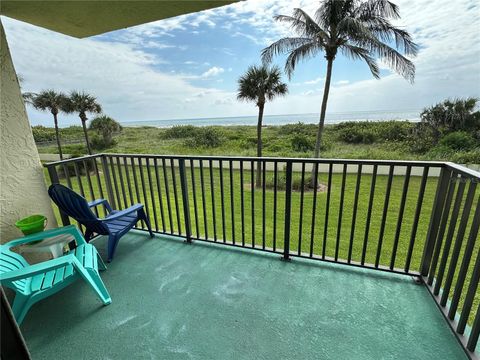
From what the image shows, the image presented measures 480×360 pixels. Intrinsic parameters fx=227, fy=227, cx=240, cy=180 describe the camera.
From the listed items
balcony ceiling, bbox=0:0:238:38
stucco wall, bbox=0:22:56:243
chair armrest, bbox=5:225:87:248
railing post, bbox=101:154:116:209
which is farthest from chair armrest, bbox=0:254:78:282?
balcony ceiling, bbox=0:0:238:38

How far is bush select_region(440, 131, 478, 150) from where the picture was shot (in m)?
9.76

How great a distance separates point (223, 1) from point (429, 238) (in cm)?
263

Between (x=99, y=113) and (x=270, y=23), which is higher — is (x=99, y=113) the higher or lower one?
the lower one

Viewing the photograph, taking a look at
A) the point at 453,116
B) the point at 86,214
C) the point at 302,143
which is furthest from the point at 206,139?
the point at 86,214

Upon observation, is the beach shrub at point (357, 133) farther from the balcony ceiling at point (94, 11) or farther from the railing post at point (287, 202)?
the balcony ceiling at point (94, 11)

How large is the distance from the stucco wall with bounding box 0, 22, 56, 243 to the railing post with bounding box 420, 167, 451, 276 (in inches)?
142

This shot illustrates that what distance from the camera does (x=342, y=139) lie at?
47.3 ft

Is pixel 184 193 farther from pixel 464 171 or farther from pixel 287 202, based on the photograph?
pixel 464 171

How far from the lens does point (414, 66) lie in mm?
6480

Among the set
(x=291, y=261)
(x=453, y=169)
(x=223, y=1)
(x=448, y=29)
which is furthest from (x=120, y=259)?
(x=448, y=29)

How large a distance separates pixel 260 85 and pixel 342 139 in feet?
26.2

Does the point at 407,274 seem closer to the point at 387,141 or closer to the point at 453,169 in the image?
the point at 453,169

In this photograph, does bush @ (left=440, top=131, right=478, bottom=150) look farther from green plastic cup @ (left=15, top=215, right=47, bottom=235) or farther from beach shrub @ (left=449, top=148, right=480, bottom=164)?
green plastic cup @ (left=15, top=215, right=47, bottom=235)

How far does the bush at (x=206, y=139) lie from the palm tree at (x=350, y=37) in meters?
9.65
